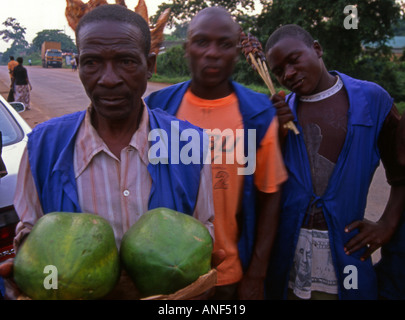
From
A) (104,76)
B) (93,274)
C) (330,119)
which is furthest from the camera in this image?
(330,119)

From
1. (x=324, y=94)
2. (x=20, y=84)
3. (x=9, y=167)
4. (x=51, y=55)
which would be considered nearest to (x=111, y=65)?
(x=324, y=94)

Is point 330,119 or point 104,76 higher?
point 104,76

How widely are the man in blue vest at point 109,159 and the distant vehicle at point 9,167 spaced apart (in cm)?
100

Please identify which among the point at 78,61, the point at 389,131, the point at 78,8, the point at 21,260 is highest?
the point at 78,8

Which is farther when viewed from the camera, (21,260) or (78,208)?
(78,208)

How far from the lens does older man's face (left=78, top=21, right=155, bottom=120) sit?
1.37 meters

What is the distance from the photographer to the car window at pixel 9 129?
3193 mm

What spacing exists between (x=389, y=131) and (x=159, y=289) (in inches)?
60.6

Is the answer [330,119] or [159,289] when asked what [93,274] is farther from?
[330,119]

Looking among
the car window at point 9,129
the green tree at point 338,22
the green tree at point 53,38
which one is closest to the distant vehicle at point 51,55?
the green tree at point 53,38

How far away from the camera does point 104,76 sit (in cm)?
137

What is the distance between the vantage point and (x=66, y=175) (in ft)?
4.59

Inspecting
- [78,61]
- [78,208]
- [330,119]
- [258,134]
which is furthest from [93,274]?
[330,119]

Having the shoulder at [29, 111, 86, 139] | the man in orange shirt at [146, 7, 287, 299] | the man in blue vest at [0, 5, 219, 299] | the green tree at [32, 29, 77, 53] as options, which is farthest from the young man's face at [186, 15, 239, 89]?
the green tree at [32, 29, 77, 53]
